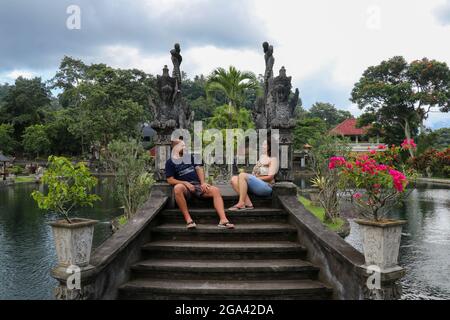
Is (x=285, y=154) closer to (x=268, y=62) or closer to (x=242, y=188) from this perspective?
(x=242, y=188)

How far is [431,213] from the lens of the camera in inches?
543

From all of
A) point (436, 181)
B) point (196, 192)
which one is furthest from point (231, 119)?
point (436, 181)

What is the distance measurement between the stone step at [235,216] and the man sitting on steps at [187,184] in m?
0.20

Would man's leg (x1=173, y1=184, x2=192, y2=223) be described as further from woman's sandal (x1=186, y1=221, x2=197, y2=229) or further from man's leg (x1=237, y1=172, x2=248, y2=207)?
man's leg (x1=237, y1=172, x2=248, y2=207)

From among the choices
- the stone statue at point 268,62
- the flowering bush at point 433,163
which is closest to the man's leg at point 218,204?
the stone statue at point 268,62

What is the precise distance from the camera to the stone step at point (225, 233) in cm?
459

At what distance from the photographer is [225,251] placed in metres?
4.28

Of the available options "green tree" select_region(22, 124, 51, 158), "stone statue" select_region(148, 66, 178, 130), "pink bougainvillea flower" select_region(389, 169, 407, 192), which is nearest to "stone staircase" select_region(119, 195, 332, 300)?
"pink bougainvillea flower" select_region(389, 169, 407, 192)

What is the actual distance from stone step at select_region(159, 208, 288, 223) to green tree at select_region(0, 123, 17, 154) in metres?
42.4

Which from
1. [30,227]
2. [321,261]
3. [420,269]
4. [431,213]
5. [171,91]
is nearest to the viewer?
[321,261]
